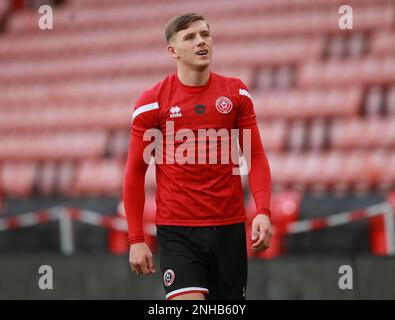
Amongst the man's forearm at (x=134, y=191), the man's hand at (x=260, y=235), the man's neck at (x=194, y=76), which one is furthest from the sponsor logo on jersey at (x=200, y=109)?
the man's hand at (x=260, y=235)

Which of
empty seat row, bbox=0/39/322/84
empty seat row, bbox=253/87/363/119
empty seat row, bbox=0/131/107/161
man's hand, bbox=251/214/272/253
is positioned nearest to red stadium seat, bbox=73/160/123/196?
empty seat row, bbox=0/131/107/161

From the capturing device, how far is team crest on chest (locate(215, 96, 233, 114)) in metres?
3.53

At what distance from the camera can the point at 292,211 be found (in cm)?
764

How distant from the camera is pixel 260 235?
3355 millimetres

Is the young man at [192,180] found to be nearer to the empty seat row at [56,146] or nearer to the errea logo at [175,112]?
the errea logo at [175,112]

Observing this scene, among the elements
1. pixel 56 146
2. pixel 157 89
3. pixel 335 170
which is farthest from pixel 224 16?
pixel 157 89

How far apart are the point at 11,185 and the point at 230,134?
7303 mm

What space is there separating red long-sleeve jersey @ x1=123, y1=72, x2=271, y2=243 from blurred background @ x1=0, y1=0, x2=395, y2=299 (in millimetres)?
2462

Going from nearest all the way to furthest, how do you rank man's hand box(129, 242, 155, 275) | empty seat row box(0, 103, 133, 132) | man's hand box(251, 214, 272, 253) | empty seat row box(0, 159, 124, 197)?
man's hand box(251, 214, 272, 253)
man's hand box(129, 242, 155, 275)
empty seat row box(0, 159, 124, 197)
empty seat row box(0, 103, 133, 132)

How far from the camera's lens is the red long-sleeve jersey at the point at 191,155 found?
3521mm

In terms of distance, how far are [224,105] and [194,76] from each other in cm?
17

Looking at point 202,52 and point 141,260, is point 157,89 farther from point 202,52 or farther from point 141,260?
point 141,260

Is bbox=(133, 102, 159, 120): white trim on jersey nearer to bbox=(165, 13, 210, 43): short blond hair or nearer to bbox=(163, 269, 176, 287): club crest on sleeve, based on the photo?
bbox=(165, 13, 210, 43): short blond hair

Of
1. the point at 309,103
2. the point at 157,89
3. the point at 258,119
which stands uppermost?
the point at 309,103
